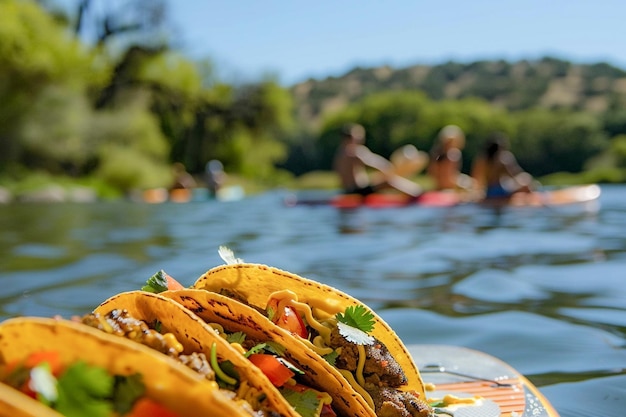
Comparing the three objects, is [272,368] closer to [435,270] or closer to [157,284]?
[157,284]

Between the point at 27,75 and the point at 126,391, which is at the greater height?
the point at 27,75

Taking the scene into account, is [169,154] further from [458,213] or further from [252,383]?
[252,383]

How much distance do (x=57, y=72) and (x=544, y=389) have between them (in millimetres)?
32593

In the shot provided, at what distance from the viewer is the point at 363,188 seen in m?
15.4

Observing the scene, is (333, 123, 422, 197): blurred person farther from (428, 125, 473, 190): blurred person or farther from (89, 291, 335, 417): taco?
(89, 291, 335, 417): taco

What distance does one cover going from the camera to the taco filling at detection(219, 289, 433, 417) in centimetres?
183

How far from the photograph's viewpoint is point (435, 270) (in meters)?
6.77

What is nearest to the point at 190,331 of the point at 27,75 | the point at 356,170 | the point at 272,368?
the point at 272,368

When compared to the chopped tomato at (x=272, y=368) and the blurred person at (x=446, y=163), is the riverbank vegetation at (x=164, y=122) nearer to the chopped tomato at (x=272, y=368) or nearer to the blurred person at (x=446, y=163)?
the blurred person at (x=446, y=163)

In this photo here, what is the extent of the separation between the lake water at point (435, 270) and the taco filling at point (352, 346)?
1.19 m

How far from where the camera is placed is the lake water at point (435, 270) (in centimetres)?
383

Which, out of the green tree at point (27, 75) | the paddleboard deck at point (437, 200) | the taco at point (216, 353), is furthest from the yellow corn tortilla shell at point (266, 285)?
the green tree at point (27, 75)

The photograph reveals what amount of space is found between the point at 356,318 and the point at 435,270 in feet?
16.4

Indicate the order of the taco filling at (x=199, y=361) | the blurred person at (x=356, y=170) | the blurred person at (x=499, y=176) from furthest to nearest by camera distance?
the blurred person at (x=356, y=170) → the blurred person at (x=499, y=176) → the taco filling at (x=199, y=361)
